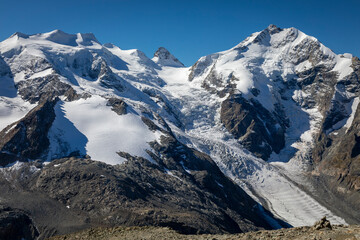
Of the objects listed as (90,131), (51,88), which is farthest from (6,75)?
(90,131)

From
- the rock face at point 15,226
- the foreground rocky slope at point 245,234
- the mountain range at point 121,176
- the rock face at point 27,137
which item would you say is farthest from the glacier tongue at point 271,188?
the foreground rocky slope at point 245,234

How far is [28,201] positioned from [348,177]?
438 feet

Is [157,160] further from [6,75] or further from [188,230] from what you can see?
[6,75]

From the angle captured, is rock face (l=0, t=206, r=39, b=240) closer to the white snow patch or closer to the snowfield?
the snowfield

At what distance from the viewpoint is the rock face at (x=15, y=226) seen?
7325 cm

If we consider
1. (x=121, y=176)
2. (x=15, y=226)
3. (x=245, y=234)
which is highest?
(x=121, y=176)

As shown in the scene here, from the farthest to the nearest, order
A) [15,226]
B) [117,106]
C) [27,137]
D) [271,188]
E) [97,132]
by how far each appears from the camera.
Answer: [271,188] → [117,106] → [97,132] → [27,137] → [15,226]

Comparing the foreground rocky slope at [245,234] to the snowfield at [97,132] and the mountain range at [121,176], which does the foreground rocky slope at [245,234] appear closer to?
the mountain range at [121,176]

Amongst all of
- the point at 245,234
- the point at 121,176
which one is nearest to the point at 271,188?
the point at 121,176

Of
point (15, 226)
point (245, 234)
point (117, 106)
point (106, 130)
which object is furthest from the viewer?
point (117, 106)

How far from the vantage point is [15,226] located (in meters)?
75.2

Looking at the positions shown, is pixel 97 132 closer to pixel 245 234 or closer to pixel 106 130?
pixel 106 130

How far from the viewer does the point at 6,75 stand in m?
195

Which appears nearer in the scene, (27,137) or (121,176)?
(121,176)
